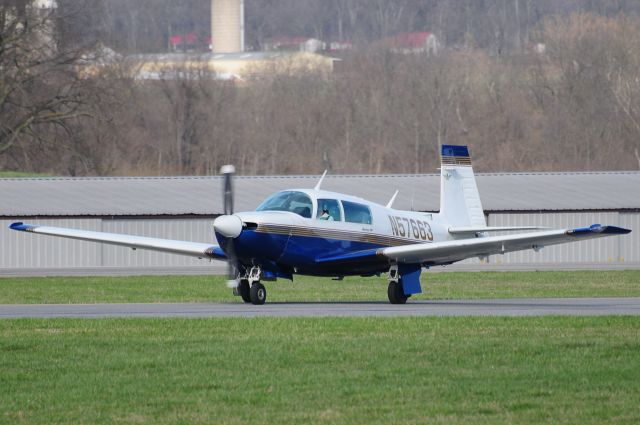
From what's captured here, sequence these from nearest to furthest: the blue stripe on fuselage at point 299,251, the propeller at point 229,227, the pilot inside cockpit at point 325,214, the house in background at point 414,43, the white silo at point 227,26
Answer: the propeller at point 229,227, the blue stripe on fuselage at point 299,251, the pilot inside cockpit at point 325,214, the house in background at point 414,43, the white silo at point 227,26

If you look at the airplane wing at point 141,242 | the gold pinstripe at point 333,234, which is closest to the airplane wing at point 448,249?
the gold pinstripe at point 333,234

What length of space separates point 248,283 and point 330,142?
269 ft

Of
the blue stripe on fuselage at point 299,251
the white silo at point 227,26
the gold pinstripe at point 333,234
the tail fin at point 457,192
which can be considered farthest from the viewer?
the white silo at point 227,26

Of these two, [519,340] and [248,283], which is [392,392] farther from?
[248,283]

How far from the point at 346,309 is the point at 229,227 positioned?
2.54 meters

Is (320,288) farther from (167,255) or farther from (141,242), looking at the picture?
(167,255)

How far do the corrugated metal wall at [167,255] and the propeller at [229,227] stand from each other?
90.1 ft

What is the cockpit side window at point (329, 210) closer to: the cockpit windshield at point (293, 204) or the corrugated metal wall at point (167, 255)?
the cockpit windshield at point (293, 204)

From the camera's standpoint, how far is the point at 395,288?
25812mm

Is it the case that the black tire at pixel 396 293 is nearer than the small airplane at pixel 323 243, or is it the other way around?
the small airplane at pixel 323 243

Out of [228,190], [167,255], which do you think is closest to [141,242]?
[228,190]

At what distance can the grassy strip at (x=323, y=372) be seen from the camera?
1246cm

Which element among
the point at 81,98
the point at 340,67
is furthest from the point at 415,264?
the point at 340,67

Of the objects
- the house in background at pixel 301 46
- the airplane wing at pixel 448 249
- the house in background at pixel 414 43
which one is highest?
the house in background at pixel 301 46
